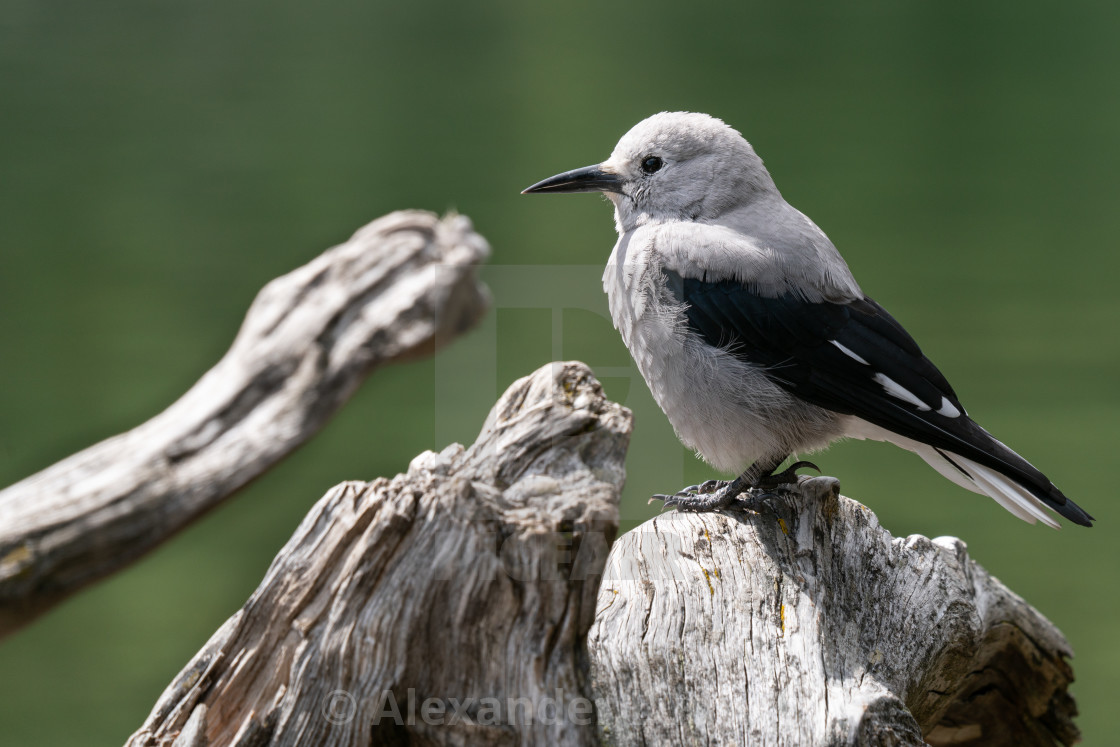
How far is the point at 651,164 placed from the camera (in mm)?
2297

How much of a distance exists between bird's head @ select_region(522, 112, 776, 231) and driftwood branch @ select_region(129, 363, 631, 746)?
3.41ft

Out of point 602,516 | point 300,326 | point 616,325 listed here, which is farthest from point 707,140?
point 300,326

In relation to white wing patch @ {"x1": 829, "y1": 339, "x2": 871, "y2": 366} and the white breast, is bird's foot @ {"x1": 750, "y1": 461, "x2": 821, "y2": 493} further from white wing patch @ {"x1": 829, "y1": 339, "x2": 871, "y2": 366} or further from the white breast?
white wing patch @ {"x1": 829, "y1": 339, "x2": 871, "y2": 366}

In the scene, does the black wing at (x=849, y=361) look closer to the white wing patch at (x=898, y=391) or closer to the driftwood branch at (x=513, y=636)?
the white wing patch at (x=898, y=391)

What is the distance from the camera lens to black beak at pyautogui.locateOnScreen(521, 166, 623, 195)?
7.65 ft

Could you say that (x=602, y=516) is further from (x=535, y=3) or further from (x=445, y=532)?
(x=535, y=3)

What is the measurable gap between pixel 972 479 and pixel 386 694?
1.37 m

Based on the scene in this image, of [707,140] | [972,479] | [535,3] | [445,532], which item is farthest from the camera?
[535,3]

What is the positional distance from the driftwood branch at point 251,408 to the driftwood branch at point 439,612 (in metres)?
1.64

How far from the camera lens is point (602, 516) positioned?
1.29 m

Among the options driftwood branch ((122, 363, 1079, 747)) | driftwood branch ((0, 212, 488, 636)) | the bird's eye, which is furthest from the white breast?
driftwood branch ((0, 212, 488, 636))

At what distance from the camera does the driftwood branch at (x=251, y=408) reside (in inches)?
108

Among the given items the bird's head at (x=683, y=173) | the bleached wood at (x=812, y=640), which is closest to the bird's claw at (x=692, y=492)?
the bleached wood at (x=812, y=640)

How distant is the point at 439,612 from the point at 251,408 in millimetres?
2127
